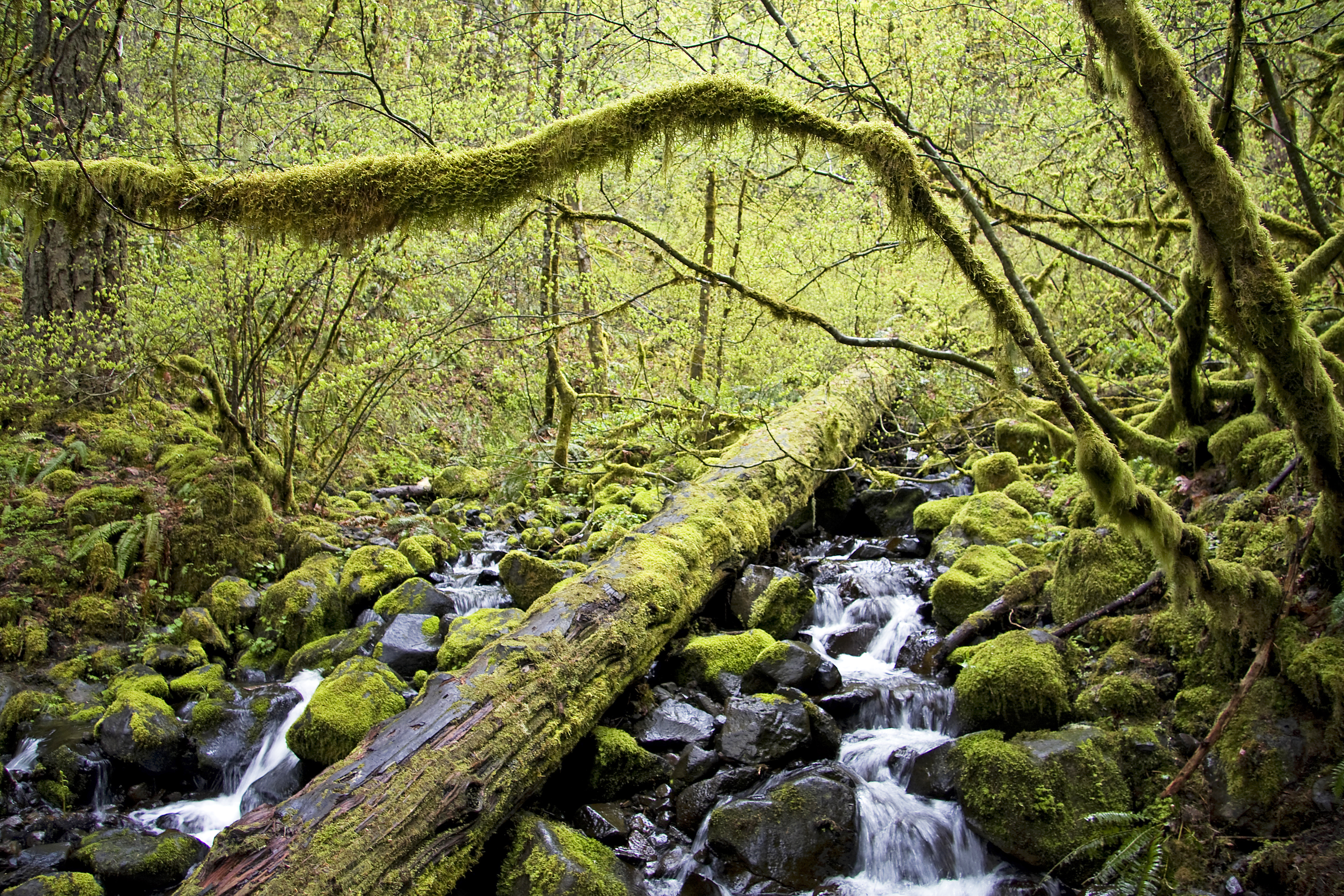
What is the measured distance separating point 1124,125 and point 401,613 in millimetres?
7744

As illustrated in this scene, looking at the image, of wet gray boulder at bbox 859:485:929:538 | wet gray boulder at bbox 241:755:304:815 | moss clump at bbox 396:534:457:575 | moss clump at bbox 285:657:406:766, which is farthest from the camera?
wet gray boulder at bbox 859:485:929:538

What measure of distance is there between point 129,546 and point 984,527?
28.9 ft

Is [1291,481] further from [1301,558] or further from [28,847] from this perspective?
[28,847]

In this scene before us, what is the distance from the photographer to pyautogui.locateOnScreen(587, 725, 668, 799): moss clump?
15.7ft

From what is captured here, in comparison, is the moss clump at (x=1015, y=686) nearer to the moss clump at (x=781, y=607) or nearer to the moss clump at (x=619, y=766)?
the moss clump at (x=781, y=607)

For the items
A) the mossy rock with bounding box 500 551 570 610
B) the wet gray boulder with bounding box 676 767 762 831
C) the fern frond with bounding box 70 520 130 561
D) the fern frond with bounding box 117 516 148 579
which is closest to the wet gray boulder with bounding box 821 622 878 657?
the wet gray boulder with bounding box 676 767 762 831

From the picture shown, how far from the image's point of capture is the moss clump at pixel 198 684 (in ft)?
20.3

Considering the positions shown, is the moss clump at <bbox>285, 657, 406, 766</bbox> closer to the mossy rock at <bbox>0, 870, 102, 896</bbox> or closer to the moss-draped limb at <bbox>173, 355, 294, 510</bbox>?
the mossy rock at <bbox>0, 870, 102, 896</bbox>

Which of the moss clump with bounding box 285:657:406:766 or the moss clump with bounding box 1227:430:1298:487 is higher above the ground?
the moss clump with bounding box 1227:430:1298:487

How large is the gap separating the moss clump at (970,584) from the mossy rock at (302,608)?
5870 mm

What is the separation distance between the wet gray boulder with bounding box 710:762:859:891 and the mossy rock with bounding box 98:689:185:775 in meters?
4.14

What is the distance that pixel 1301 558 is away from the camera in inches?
165

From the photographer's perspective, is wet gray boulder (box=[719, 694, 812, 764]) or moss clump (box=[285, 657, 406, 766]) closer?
wet gray boulder (box=[719, 694, 812, 764])

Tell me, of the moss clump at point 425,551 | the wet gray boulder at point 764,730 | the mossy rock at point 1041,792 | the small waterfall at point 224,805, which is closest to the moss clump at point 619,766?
the wet gray boulder at point 764,730
